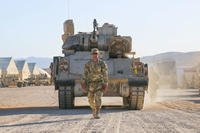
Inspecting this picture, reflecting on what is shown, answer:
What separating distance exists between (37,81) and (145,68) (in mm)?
73219

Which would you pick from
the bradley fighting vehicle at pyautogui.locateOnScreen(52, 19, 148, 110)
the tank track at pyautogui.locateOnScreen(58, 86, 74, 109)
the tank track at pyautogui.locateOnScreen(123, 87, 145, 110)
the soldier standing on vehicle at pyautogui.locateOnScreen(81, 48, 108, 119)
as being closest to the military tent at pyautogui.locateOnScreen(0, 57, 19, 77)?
the bradley fighting vehicle at pyautogui.locateOnScreen(52, 19, 148, 110)

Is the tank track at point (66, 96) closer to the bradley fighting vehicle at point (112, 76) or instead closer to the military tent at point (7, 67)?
the bradley fighting vehicle at point (112, 76)

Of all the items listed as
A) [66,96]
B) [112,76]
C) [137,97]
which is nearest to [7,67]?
[66,96]

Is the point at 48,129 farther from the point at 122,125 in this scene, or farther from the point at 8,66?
the point at 8,66

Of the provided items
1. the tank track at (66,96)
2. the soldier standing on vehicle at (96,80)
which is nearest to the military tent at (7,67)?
the tank track at (66,96)

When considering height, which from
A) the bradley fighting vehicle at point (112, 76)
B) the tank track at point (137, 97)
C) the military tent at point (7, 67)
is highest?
the military tent at point (7, 67)

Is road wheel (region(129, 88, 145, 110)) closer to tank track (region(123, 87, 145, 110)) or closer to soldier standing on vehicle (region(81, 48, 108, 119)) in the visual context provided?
tank track (region(123, 87, 145, 110))

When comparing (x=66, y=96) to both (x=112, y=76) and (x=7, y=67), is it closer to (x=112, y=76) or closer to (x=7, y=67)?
(x=112, y=76)

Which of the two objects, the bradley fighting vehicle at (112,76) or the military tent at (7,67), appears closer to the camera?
the bradley fighting vehicle at (112,76)

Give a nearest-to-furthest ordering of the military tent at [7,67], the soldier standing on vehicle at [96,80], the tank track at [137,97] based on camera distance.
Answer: the soldier standing on vehicle at [96,80]
the tank track at [137,97]
the military tent at [7,67]

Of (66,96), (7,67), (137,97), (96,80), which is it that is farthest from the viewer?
(7,67)

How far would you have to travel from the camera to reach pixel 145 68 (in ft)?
67.9

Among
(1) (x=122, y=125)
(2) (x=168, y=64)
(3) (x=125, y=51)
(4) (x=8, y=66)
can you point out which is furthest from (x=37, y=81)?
(1) (x=122, y=125)

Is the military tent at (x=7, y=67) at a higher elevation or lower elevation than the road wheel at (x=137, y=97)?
higher
